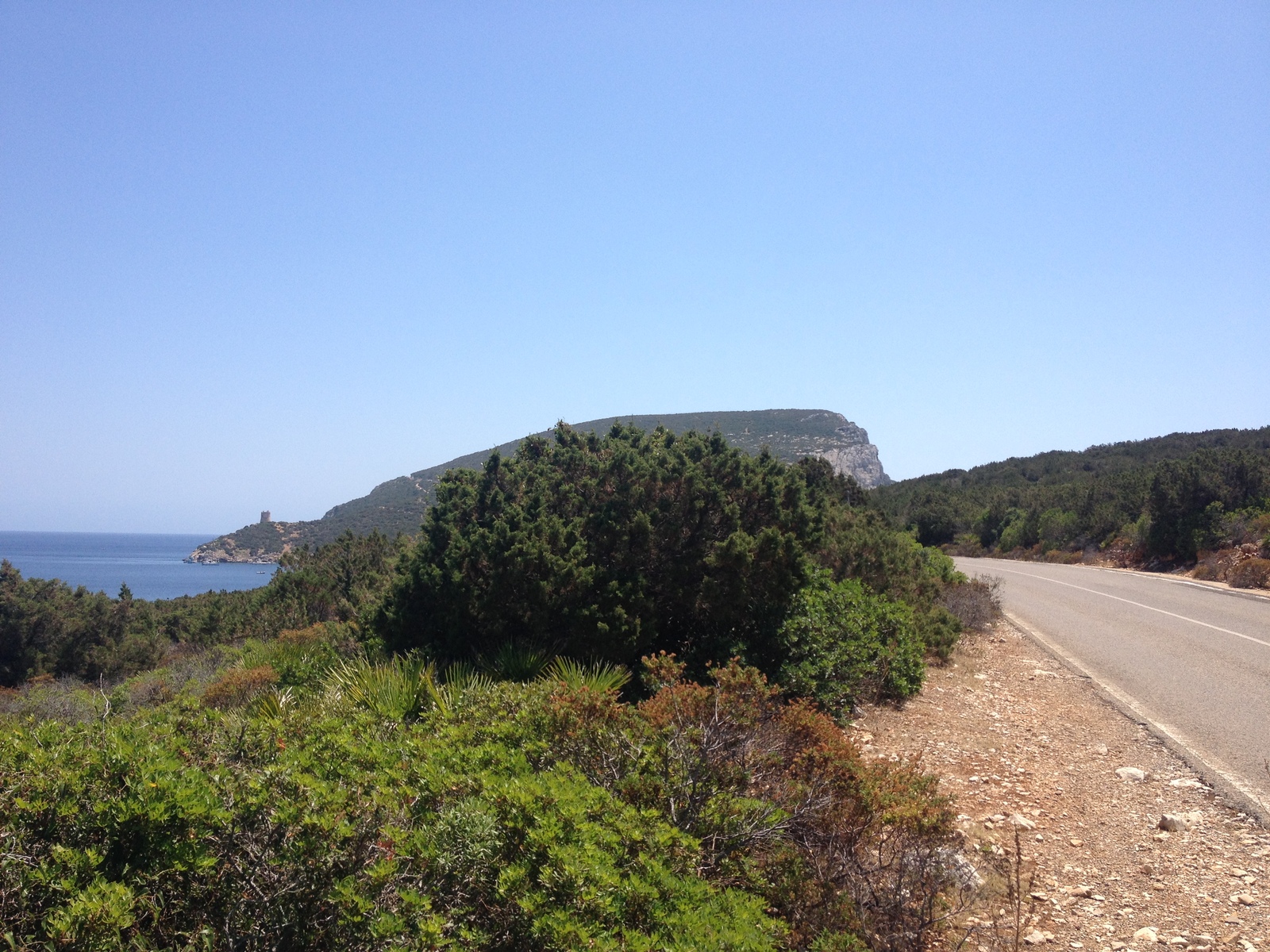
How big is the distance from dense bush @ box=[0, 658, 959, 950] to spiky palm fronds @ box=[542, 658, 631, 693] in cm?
248

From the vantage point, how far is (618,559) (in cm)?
919

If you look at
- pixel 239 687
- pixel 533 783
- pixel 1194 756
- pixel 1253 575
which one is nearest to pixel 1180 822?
pixel 1194 756

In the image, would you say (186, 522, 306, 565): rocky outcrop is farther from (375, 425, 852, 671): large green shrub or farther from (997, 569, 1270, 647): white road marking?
(375, 425, 852, 671): large green shrub

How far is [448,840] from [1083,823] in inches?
183

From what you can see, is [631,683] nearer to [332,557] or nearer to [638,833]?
[638,833]

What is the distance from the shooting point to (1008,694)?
8.91m

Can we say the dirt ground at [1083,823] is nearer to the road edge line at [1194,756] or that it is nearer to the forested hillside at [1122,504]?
the road edge line at [1194,756]

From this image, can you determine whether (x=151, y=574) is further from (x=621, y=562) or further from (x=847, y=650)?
(x=847, y=650)

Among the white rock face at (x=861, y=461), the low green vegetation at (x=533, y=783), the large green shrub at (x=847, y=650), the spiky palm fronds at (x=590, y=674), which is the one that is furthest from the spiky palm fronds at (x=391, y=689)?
the white rock face at (x=861, y=461)

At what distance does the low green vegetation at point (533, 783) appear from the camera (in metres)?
2.60

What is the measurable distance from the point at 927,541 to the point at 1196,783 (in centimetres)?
3880

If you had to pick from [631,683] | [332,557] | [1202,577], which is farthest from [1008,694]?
[332,557]

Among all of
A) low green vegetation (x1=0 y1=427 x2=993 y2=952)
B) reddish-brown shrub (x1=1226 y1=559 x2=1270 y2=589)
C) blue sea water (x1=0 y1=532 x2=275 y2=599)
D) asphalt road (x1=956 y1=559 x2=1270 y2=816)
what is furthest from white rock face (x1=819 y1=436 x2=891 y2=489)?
low green vegetation (x1=0 y1=427 x2=993 y2=952)

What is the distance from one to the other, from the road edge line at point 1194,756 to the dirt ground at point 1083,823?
0.08 metres
